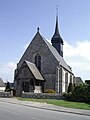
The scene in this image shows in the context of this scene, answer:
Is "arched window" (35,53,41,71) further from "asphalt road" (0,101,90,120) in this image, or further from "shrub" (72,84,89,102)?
"asphalt road" (0,101,90,120)

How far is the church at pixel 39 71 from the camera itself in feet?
144

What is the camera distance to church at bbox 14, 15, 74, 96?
144 ft

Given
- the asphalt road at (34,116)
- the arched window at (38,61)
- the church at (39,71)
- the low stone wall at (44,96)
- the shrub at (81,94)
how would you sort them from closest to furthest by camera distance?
the asphalt road at (34,116)
the shrub at (81,94)
the low stone wall at (44,96)
the church at (39,71)
the arched window at (38,61)

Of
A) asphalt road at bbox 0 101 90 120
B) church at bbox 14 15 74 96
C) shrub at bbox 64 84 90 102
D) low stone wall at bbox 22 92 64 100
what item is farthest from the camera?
church at bbox 14 15 74 96

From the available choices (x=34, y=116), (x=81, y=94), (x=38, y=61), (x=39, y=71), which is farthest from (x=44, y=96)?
(x=34, y=116)

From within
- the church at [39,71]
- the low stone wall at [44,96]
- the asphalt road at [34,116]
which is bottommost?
the asphalt road at [34,116]

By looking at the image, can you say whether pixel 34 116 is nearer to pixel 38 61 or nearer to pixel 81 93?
pixel 81 93

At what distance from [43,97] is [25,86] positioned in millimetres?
7681

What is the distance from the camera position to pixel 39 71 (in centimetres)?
4878

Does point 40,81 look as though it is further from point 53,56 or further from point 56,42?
point 56,42

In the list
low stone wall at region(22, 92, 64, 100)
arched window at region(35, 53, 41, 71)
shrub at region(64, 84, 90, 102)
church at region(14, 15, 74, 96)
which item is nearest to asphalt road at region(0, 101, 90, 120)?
shrub at region(64, 84, 90, 102)

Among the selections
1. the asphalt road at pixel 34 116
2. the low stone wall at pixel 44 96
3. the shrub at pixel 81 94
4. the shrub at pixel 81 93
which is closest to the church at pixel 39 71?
the low stone wall at pixel 44 96

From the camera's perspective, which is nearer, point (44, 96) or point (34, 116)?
point (34, 116)

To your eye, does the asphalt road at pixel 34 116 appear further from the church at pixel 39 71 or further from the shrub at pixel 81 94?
the church at pixel 39 71
